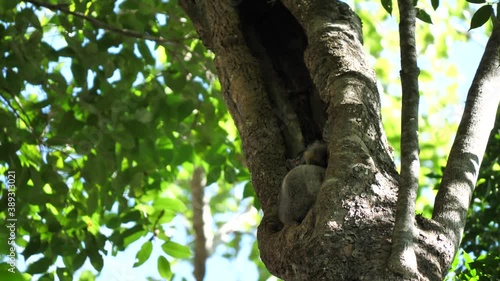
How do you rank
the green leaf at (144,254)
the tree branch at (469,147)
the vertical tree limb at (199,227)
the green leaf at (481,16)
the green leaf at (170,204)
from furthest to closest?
the vertical tree limb at (199,227) → the green leaf at (170,204) → the green leaf at (144,254) → the green leaf at (481,16) → the tree branch at (469,147)

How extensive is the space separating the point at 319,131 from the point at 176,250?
5.67 ft

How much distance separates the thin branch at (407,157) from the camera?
6.85 feet

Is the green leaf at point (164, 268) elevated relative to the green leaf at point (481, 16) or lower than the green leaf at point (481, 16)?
lower

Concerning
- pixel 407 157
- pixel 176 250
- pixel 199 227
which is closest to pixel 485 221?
pixel 407 157

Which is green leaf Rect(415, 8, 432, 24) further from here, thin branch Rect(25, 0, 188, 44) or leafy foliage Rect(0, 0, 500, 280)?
thin branch Rect(25, 0, 188, 44)

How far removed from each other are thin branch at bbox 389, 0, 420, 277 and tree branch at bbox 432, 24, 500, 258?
0.44ft

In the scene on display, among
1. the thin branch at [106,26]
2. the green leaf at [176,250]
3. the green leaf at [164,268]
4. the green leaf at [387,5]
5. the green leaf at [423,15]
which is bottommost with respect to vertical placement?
the green leaf at [164,268]

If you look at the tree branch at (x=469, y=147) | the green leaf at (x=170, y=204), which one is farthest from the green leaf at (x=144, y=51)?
the tree branch at (x=469, y=147)

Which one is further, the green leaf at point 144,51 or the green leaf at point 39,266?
the green leaf at point 144,51

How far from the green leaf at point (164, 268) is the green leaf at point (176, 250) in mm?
60

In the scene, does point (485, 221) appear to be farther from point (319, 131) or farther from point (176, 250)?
point (176, 250)

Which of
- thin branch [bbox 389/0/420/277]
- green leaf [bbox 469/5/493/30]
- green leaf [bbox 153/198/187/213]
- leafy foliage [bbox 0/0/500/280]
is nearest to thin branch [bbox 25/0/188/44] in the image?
leafy foliage [bbox 0/0/500/280]

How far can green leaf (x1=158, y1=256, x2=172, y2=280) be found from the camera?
14.9 feet

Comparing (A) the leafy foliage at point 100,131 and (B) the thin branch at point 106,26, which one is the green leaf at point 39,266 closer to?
(A) the leafy foliage at point 100,131
